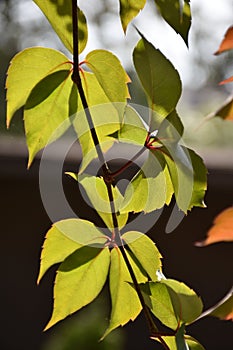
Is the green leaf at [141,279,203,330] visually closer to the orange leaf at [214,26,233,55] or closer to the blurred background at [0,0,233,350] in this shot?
the orange leaf at [214,26,233,55]

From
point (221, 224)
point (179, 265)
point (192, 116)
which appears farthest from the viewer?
point (192, 116)

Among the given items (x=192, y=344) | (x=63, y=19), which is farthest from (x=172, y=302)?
(x=63, y=19)

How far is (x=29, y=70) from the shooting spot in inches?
13.3

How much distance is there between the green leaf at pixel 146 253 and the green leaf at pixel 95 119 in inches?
1.6

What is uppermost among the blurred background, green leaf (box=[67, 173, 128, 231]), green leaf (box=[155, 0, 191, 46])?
green leaf (box=[155, 0, 191, 46])

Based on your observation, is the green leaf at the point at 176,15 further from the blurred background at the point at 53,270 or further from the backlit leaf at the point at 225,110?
the blurred background at the point at 53,270

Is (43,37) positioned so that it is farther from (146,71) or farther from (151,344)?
(146,71)

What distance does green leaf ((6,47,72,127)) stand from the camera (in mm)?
335

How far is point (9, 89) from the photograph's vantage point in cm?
34

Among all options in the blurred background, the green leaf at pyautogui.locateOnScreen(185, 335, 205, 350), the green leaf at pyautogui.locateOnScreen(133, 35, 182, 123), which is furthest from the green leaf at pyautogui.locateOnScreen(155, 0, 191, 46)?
the blurred background

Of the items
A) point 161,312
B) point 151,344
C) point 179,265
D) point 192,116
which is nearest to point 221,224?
point 161,312

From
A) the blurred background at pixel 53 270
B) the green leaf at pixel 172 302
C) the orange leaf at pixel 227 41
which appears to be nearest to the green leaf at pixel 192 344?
the green leaf at pixel 172 302

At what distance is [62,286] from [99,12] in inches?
202

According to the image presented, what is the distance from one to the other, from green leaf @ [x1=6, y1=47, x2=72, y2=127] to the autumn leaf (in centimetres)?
11
